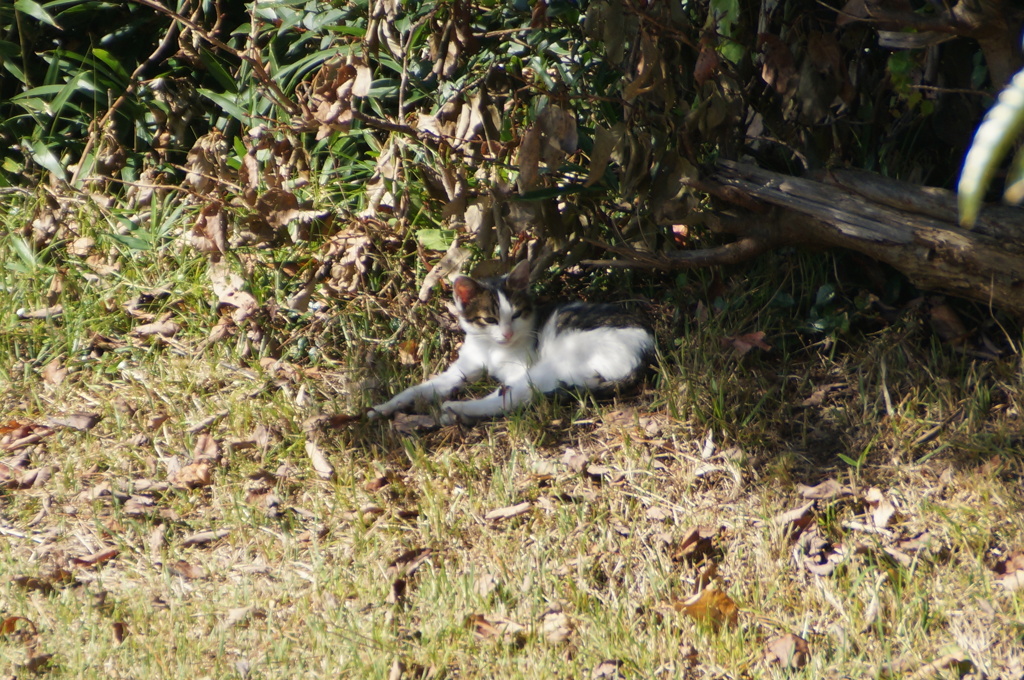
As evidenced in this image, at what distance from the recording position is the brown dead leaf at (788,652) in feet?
7.72

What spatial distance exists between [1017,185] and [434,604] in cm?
233

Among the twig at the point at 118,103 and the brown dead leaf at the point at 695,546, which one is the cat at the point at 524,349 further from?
the twig at the point at 118,103

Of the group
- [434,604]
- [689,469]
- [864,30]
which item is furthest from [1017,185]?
[864,30]

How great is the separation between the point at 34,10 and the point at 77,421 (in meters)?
2.37

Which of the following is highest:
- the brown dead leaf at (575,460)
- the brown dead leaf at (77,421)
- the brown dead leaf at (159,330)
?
the brown dead leaf at (575,460)

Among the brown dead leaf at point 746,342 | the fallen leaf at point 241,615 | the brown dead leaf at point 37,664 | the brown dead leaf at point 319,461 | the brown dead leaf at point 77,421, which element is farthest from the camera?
the brown dead leaf at point 77,421

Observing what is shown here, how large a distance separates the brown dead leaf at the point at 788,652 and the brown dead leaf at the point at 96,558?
213 centimetres

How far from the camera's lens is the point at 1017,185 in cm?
58

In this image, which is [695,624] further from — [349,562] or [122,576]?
[122,576]

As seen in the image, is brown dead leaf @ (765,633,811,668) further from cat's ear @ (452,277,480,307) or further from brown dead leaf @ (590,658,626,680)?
cat's ear @ (452,277,480,307)

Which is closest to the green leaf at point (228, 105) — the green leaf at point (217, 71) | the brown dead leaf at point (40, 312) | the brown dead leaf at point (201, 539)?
the green leaf at point (217, 71)

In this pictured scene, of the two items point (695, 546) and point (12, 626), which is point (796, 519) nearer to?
point (695, 546)

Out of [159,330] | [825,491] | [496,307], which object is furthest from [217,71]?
[825,491]

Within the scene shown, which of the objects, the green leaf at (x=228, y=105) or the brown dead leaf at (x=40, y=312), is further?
the green leaf at (x=228, y=105)
